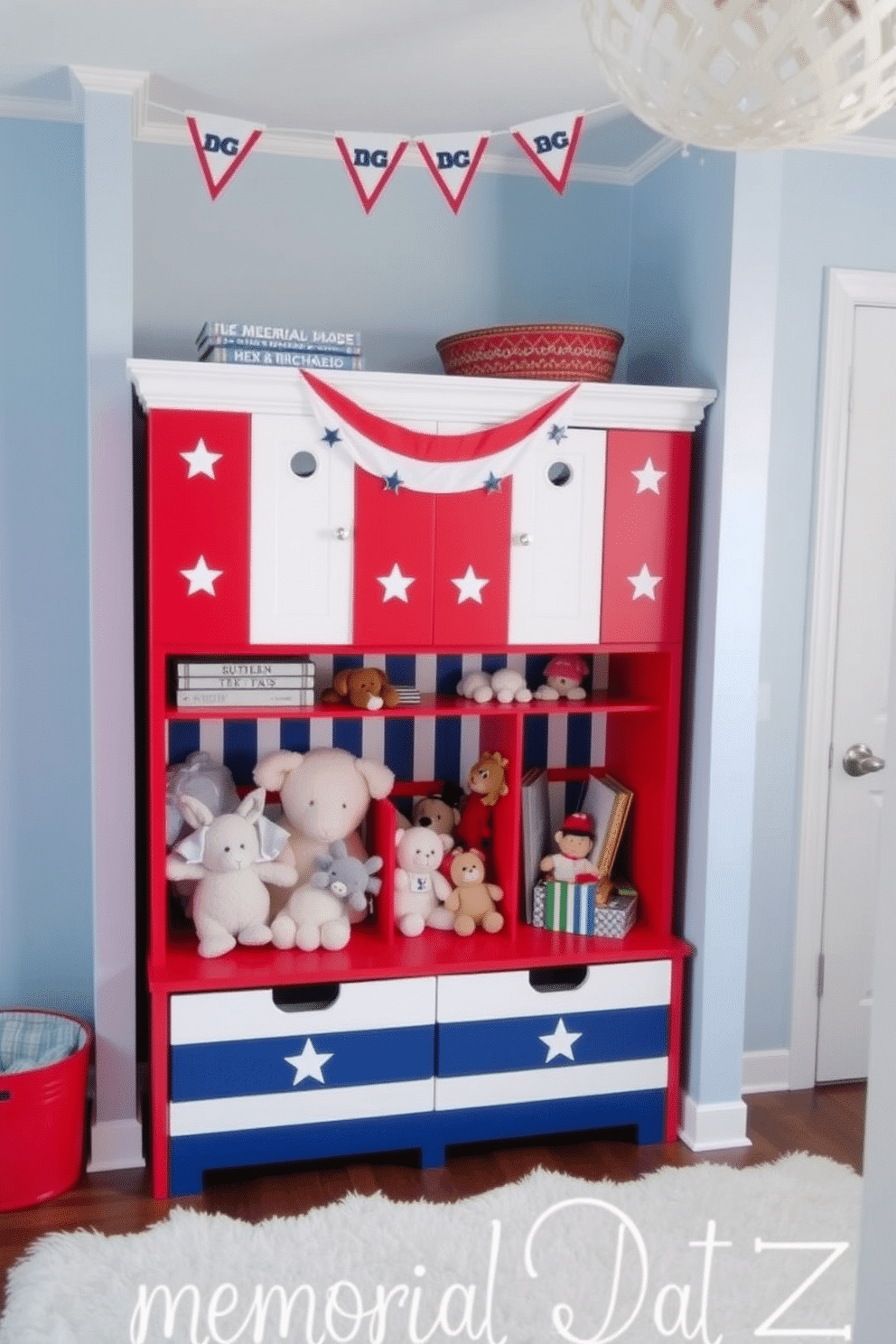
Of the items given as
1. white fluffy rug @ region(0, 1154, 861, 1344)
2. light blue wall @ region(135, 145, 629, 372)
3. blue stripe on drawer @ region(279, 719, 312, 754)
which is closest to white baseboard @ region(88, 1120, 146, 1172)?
white fluffy rug @ region(0, 1154, 861, 1344)

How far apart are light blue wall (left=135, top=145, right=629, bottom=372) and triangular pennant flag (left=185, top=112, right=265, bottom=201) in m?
0.46

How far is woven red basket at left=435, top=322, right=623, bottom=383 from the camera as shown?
262 cm

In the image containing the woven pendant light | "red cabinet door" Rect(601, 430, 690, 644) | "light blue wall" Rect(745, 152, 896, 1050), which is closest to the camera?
the woven pendant light

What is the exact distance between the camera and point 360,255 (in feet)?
9.62

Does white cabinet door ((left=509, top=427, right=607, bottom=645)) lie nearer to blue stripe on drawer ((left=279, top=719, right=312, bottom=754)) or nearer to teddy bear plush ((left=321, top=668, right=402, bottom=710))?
teddy bear plush ((left=321, top=668, right=402, bottom=710))

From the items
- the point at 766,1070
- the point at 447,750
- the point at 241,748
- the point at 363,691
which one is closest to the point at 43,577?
the point at 241,748

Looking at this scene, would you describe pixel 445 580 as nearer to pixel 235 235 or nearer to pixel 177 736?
pixel 177 736

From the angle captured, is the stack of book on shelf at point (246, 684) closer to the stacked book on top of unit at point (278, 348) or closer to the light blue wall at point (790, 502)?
the stacked book on top of unit at point (278, 348)

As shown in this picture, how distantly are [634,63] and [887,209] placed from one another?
193cm

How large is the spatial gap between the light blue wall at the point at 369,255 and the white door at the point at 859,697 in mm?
662

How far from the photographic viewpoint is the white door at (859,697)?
294 centimetres

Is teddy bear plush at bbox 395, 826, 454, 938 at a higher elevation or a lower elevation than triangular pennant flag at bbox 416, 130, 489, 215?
lower

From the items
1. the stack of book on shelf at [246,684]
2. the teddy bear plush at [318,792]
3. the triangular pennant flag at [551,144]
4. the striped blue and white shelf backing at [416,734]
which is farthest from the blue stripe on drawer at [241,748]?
the triangular pennant flag at [551,144]

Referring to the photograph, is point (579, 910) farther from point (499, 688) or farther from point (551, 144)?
point (551, 144)
